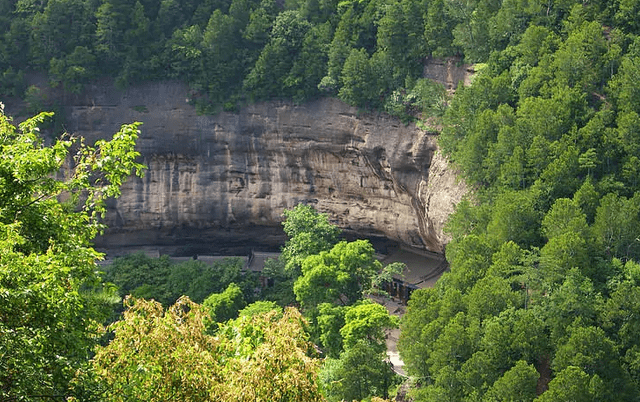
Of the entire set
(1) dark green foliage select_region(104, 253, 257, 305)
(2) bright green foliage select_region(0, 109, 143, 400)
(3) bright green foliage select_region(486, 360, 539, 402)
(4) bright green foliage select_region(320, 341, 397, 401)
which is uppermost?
(2) bright green foliage select_region(0, 109, 143, 400)

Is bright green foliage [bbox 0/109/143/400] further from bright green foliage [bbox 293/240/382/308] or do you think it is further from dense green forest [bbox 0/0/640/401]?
bright green foliage [bbox 293/240/382/308]

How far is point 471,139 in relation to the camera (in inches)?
1405

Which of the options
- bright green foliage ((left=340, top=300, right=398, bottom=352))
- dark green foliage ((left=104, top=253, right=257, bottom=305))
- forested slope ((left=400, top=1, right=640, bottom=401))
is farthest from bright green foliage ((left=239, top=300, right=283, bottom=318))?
forested slope ((left=400, top=1, right=640, bottom=401))

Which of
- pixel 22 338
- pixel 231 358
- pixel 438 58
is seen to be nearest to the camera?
pixel 22 338

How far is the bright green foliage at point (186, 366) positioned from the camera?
12117 millimetres

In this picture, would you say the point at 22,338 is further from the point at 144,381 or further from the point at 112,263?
the point at 112,263

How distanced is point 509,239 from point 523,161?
346cm

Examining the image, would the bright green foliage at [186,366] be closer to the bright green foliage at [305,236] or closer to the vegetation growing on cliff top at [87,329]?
the vegetation growing on cliff top at [87,329]

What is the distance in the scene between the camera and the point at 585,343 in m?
27.2

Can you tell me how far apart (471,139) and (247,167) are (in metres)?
14.3

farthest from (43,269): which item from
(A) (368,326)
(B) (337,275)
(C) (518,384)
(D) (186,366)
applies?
(B) (337,275)

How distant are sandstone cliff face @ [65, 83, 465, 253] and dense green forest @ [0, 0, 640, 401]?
3.66 feet

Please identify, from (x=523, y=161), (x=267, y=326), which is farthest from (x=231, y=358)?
(x=523, y=161)

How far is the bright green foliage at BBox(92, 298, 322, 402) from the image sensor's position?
1212 centimetres
